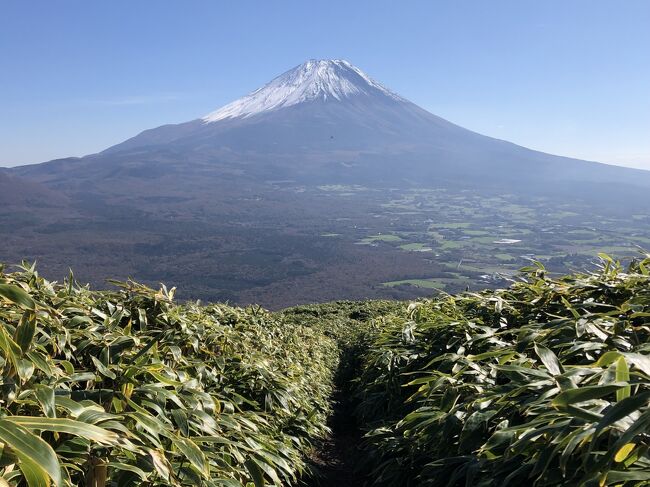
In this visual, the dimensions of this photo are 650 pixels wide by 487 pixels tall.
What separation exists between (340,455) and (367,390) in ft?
2.84

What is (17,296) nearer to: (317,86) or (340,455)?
(340,455)

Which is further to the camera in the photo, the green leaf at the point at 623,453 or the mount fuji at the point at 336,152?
the mount fuji at the point at 336,152

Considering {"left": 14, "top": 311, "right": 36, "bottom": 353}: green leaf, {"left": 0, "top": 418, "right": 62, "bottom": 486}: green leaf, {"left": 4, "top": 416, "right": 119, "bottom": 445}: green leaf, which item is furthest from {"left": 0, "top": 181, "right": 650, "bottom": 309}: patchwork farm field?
{"left": 0, "top": 418, "right": 62, "bottom": 486}: green leaf

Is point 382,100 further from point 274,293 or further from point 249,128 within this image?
point 274,293

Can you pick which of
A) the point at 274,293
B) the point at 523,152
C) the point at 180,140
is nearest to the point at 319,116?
the point at 180,140

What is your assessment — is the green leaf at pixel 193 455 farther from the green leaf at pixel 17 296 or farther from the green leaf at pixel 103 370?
the green leaf at pixel 17 296

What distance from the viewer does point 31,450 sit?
740 mm

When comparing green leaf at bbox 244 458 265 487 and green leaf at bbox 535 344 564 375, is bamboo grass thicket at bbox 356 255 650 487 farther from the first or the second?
green leaf at bbox 244 458 265 487

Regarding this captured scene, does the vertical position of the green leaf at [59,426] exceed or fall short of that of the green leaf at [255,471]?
it exceeds it

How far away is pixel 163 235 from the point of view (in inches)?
3223

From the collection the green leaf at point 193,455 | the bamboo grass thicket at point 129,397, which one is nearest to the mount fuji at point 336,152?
the bamboo grass thicket at point 129,397

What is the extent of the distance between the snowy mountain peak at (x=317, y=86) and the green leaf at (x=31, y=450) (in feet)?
621

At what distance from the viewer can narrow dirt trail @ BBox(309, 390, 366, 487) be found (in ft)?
9.05

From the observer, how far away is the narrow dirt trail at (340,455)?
9.05 feet
